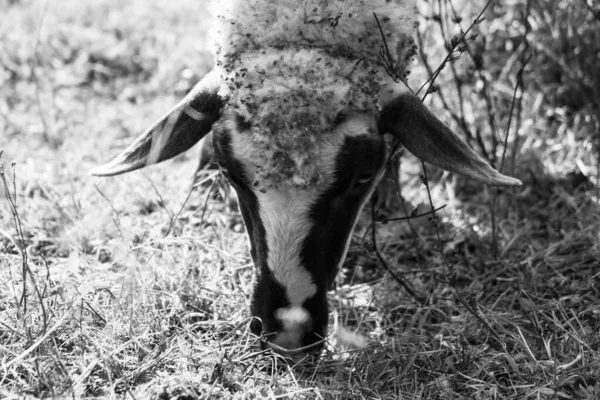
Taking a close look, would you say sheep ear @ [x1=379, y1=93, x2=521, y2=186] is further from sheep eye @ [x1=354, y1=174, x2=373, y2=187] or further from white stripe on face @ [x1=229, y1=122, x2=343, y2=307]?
white stripe on face @ [x1=229, y1=122, x2=343, y2=307]

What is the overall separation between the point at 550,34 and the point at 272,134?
4.14m

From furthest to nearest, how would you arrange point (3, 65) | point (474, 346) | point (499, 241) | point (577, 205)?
point (3, 65)
point (577, 205)
point (499, 241)
point (474, 346)

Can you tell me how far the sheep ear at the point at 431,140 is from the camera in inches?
132

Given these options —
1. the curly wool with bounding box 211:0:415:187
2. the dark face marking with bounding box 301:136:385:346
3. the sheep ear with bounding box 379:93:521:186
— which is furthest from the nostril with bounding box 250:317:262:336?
the sheep ear with bounding box 379:93:521:186

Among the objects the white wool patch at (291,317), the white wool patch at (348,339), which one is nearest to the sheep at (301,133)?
the white wool patch at (291,317)

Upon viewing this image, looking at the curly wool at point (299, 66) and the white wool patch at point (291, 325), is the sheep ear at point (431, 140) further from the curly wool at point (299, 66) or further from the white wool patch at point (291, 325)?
the white wool patch at point (291, 325)

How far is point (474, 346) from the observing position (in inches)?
142

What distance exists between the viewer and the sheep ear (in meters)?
3.36

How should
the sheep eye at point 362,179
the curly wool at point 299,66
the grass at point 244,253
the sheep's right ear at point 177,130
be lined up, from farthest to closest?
the sheep's right ear at point 177,130
the sheep eye at point 362,179
the curly wool at point 299,66
the grass at point 244,253

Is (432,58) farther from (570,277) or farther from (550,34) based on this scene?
(570,277)

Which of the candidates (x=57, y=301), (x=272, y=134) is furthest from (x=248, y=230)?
(x=57, y=301)

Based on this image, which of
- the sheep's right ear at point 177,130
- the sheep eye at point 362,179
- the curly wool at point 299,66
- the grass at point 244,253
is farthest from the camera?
the sheep's right ear at point 177,130

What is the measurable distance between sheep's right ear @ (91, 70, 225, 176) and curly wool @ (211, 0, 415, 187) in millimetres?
146

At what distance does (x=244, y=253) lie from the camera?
448 centimetres
